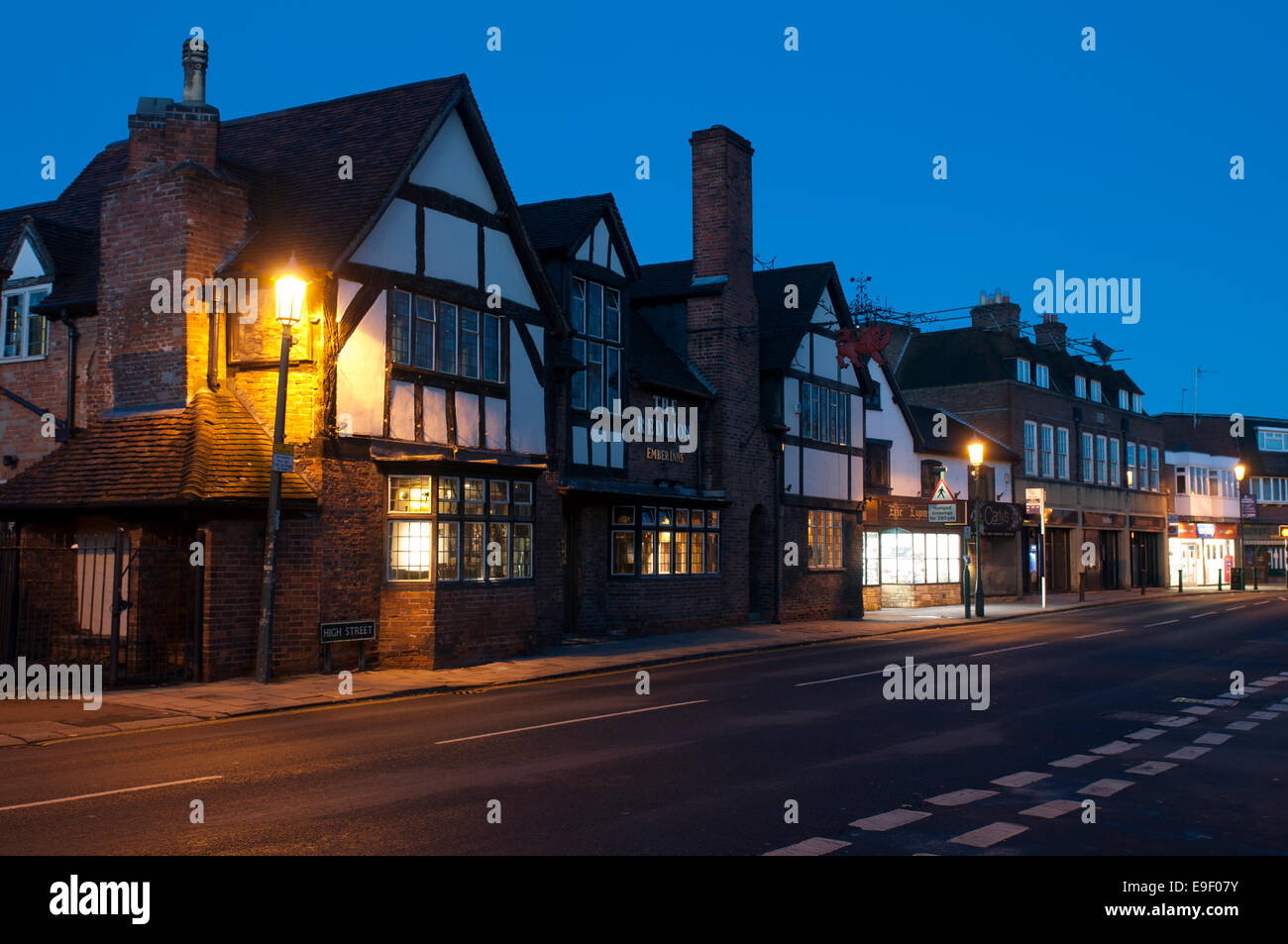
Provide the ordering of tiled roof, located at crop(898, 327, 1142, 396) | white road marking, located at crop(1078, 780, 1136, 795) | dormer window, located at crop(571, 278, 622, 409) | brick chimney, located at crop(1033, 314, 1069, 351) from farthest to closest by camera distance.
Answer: brick chimney, located at crop(1033, 314, 1069, 351) → tiled roof, located at crop(898, 327, 1142, 396) → dormer window, located at crop(571, 278, 622, 409) → white road marking, located at crop(1078, 780, 1136, 795)

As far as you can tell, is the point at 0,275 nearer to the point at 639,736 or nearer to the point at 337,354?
the point at 337,354

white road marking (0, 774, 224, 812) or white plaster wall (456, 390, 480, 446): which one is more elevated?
Answer: white plaster wall (456, 390, 480, 446)

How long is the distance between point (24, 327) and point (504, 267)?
9.82 metres

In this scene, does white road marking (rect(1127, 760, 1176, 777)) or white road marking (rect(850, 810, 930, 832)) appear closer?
white road marking (rect(850, 810, 930, 832))

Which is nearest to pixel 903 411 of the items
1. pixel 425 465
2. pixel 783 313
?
pixel 783 313

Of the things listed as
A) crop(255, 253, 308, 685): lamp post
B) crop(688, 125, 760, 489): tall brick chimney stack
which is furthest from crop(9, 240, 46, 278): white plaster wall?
crop(688, 125, 760, 489): tall brick chimney stack

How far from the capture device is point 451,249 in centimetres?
2133

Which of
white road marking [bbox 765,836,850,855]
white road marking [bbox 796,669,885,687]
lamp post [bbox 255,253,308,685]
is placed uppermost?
lamp post [bbox 255,253,308,685]

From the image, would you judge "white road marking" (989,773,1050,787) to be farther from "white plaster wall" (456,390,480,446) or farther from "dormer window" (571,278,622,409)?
"dormer window" (571,278,622,409)

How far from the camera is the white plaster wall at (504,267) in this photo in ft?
72.8

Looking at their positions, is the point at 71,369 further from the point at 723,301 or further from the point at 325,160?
the point at 723,301

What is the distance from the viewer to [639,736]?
39.2 ft

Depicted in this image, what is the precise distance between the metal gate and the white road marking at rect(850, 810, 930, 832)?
12.5m

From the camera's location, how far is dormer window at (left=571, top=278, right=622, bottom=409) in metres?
25.1
